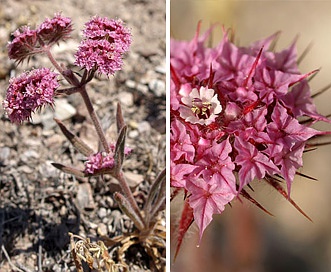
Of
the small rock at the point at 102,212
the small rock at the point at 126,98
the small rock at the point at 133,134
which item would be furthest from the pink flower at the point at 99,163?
the small rock at the point at 126,98

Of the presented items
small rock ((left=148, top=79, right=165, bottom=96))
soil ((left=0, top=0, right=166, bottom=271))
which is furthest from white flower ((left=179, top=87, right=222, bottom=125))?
small rock ((left=148, top=79, right=165, bottom=96))

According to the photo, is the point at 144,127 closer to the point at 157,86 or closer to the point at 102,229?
the point at 157,86

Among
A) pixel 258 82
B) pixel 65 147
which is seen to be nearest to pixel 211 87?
pixel 258 82

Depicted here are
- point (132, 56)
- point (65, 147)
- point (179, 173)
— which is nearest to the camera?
point (179, 173)

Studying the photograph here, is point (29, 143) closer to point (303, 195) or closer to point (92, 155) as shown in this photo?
point (92, 155)

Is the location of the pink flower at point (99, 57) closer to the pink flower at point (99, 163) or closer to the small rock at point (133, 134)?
the pink flower at point (99, 163)

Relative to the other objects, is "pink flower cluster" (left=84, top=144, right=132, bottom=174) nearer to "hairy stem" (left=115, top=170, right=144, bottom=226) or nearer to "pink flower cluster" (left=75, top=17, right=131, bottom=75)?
"hairy stem" (left=115, top=170, right=144, bottom=226)

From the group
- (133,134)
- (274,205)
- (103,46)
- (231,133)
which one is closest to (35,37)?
(103,46)
